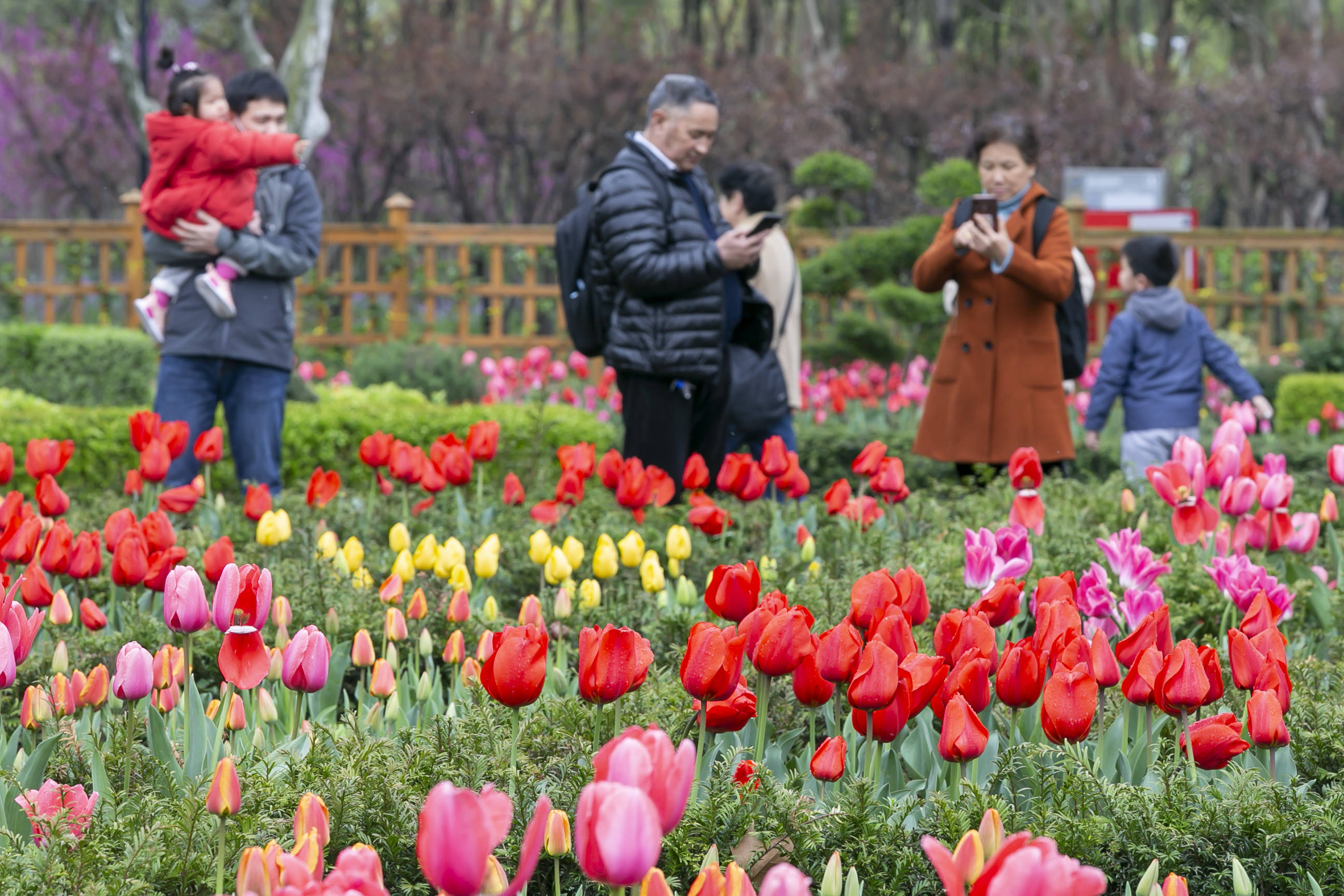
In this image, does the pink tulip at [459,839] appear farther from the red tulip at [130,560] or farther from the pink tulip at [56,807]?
the red tulip at [130,560]

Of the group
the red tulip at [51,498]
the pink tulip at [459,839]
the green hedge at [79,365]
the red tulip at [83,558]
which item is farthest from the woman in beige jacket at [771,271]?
the green hedge at [79,365]

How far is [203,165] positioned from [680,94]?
1.63m

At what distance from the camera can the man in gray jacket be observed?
Answer: 4.77m

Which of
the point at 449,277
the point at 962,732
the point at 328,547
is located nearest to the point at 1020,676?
the point at 962,732

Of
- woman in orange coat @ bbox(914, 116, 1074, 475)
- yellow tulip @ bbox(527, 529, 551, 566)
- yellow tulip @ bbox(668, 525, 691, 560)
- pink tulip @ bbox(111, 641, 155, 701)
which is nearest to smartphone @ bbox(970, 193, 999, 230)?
woman in orange coat @ bbox(914, 116, 1074, 475)

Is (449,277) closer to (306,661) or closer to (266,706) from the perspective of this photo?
(266,706)

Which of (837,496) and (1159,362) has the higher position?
(1159,362)

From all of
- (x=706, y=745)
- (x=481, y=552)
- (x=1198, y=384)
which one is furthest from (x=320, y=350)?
(x=706, y=745)

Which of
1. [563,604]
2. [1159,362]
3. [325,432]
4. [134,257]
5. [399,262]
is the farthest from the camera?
[399,262]

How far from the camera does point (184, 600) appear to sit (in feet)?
7.00

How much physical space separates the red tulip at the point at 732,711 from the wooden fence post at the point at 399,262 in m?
12.1

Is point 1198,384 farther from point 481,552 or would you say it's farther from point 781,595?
point 781,595

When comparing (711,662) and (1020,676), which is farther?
(1020,676)

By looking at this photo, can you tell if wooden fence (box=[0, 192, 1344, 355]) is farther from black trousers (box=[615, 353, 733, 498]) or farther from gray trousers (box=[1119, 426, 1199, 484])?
black trousers (box=[615, 353, 733, 498])
